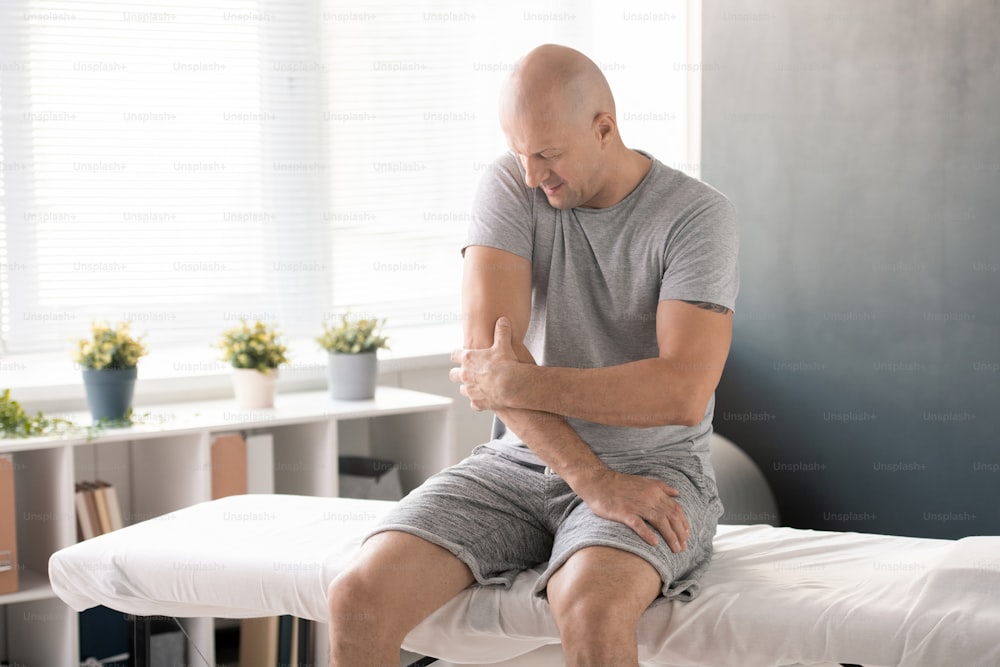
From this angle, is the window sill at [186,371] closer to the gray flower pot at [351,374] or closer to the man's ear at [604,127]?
the gray flower pot at [351,374]

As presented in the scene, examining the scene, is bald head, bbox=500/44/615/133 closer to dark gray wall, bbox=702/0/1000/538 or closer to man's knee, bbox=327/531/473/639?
man's knee, bbox=327/531/473/639

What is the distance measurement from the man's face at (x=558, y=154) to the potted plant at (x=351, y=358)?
132cm

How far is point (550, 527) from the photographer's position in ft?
5.99

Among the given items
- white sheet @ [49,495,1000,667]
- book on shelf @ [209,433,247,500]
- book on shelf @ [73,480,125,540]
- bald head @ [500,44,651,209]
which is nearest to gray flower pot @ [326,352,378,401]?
book on shelf @ [209,433,247,500]

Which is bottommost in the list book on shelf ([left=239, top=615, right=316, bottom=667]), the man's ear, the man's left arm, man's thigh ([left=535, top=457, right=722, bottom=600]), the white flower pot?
book on shelf ([left=239, top=615, right=316, bottom=667])

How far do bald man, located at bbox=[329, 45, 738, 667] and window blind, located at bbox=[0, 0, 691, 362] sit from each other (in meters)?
1.49

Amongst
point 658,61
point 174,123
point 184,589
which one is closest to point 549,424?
point 184,589

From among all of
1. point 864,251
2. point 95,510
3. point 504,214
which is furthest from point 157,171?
point 864,251

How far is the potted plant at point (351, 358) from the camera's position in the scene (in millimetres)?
3074

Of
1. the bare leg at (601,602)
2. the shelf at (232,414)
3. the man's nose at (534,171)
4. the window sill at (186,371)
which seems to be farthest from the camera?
the window sill at (186,371)

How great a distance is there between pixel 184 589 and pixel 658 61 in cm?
261

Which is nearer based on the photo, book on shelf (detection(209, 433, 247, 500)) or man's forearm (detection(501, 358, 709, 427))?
man's forearm (detection(501, 358, 709, 427))

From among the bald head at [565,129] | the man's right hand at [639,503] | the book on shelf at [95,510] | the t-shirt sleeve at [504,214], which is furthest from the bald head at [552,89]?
the book on shelf at [95,510]

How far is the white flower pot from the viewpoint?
294cm
